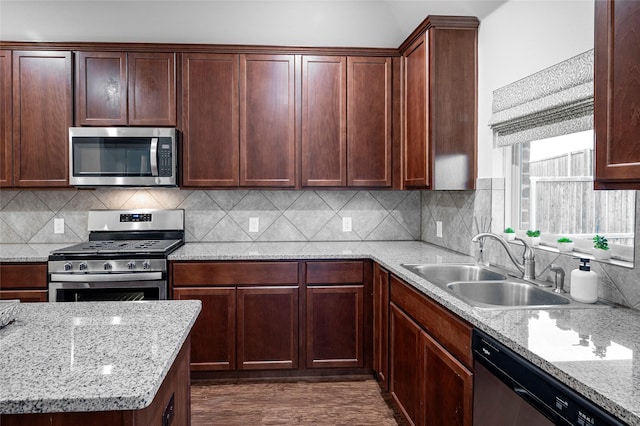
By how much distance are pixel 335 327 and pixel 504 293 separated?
52.1 inches

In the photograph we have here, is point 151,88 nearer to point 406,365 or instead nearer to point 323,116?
point 323,116

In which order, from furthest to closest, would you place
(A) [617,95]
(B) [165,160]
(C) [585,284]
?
(B) [165,160], (C) [585,284], (A) [617,95]

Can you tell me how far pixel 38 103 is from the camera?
3.29 m

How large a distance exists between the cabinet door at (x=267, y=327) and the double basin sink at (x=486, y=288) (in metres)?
0.97

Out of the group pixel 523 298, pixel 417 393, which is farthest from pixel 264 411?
pixel 523 298

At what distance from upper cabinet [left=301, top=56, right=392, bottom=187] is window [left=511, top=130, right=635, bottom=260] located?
1.10m

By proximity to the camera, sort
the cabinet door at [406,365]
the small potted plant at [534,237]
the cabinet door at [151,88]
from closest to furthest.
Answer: the cabinet door at [406,365] < the small potted plant at [534,237] < the cabinet door at [151,88]

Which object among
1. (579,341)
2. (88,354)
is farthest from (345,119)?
(88,354)

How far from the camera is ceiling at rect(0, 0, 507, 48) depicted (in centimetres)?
311

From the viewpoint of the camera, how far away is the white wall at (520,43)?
202 centimetres

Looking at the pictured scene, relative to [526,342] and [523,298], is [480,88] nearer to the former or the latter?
[523,298]

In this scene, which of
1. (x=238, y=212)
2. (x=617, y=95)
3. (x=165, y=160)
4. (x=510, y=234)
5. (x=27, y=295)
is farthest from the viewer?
(x=238, y=212)

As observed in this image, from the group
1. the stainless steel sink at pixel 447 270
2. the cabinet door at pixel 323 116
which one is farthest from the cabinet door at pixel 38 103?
the stainless steel sink at pixel 447 270

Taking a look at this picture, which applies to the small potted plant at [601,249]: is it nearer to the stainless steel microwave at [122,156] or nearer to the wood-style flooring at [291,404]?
the wood-style flooring at [291,404]
